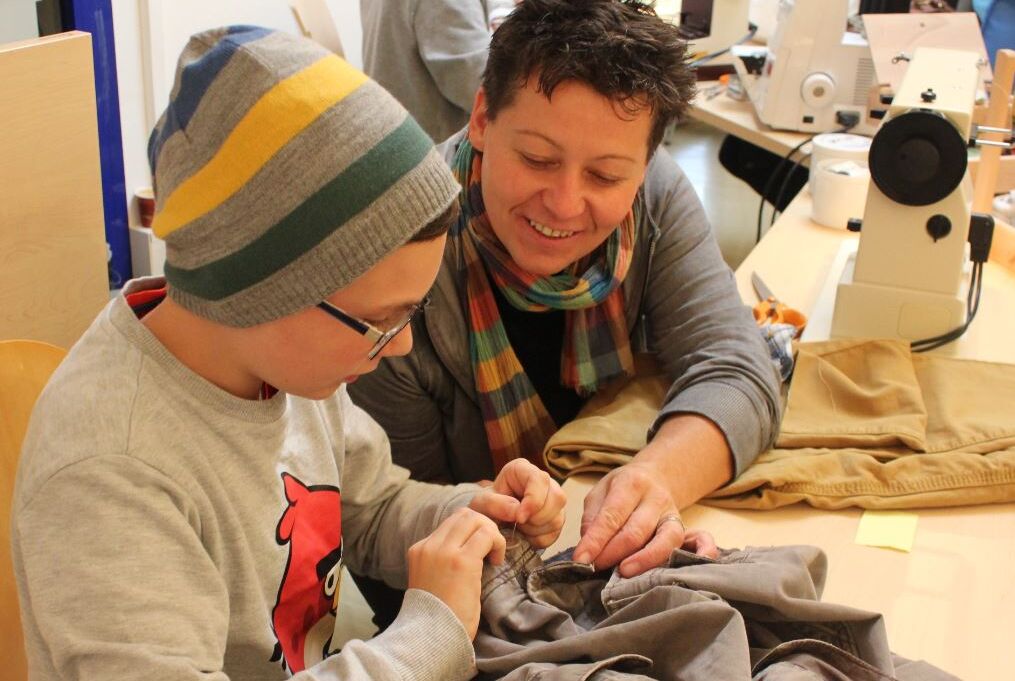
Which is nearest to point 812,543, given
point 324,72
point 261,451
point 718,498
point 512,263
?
point 718,498

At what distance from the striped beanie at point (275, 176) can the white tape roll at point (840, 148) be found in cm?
163

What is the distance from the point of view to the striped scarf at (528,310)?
5.01 feet

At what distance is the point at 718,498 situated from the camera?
1414 mm

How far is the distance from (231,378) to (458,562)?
0.27 meters

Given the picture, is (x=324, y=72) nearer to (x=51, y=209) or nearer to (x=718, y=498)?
(x=718, y=498)

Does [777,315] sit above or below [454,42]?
below

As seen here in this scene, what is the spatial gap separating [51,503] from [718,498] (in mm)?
830

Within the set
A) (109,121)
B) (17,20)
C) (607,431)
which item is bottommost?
(109,121)

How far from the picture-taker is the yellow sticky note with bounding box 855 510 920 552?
4.35 ft

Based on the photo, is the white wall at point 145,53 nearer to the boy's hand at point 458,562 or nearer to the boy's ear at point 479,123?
the boy's ear at point 479,123

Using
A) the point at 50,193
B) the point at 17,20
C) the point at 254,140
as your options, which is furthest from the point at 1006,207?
the point at 17,20

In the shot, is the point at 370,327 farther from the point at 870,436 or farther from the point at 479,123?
the point at 870,436

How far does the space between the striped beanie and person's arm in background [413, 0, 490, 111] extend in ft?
6.25

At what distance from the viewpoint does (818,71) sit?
2.73 m
